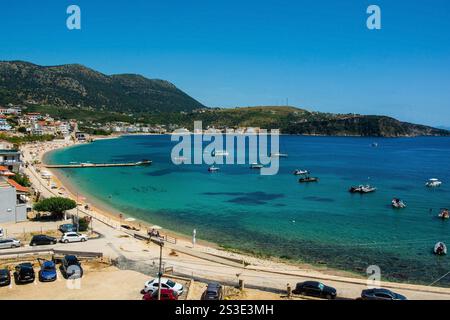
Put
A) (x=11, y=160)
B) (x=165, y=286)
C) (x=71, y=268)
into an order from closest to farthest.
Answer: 1. (x=165, y=286)
2. (x=71, y=268)
3. (x=11, y=160)

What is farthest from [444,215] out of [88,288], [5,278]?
[5,278]

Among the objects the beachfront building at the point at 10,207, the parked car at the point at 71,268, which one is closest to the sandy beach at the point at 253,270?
the parked car at the point at 71,268

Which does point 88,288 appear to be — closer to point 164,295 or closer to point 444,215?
point 164,295

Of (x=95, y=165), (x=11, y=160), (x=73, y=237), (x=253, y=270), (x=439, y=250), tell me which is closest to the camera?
(x=253, y=270)

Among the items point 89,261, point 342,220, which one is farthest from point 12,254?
point 342,220

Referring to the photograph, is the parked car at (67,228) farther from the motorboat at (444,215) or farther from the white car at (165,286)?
the motorboat at (444,215)

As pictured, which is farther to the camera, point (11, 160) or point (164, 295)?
point (11, 160)
